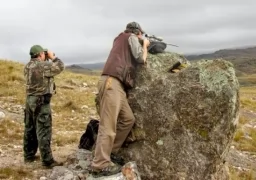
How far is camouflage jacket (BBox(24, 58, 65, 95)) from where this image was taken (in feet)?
37.8

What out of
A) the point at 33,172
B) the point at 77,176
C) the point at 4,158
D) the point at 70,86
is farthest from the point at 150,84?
the point at 70,86

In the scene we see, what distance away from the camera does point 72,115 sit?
67.7 ft

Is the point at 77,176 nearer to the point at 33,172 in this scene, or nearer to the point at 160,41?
the point at 33,172

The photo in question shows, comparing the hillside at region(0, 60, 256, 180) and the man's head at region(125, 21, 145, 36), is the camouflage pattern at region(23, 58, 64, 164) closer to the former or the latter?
the hillside at region(0, 60, 256, 180)

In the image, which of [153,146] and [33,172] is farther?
[33,172]

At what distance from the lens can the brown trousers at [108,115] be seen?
31.6ft

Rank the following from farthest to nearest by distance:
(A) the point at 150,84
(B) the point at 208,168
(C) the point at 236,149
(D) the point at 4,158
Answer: (C) the point at 236,149
(D) the point at 4,158
(A) the point at 150,84
(B) the point at 208,168

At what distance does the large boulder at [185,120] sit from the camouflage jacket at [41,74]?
255cm

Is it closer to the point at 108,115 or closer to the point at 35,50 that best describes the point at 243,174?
the point at 108,115

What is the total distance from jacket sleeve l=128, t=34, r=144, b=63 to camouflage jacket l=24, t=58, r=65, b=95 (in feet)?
8.48

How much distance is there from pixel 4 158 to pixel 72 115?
777cm

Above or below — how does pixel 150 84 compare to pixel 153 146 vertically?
above

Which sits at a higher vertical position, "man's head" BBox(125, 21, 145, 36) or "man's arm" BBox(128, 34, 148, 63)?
"man's head" BBox(125, 21, 145, 36)

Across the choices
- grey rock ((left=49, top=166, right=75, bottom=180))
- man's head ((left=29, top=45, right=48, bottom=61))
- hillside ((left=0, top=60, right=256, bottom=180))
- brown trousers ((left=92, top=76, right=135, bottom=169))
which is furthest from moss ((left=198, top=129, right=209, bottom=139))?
man's head ((left=29, top=45, right=48, bottom=61))
